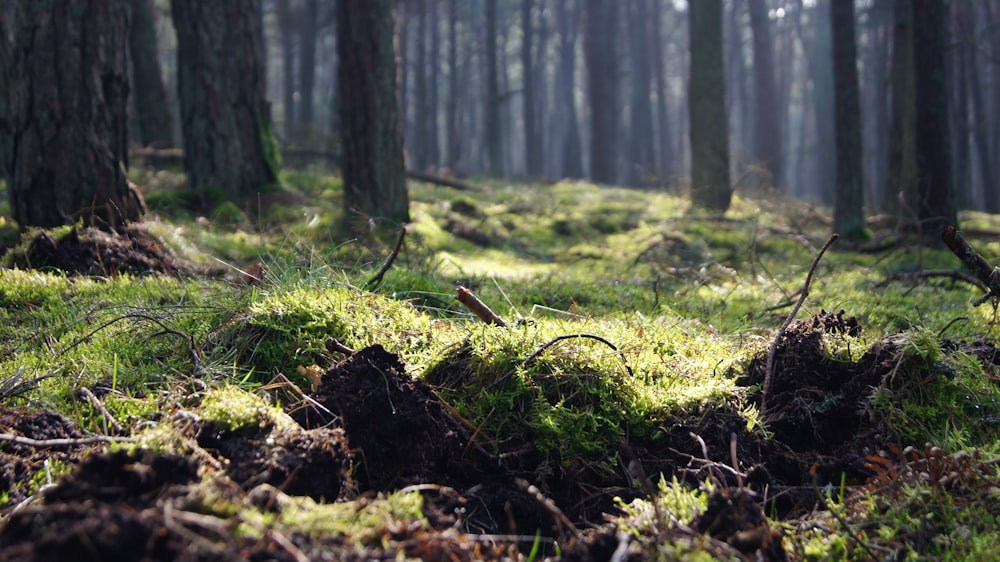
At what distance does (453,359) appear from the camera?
11.1 ft

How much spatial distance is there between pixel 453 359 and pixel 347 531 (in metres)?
1.40

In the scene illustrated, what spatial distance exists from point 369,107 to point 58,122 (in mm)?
3400

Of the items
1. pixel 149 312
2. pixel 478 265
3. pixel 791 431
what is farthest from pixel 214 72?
pixel 791 431

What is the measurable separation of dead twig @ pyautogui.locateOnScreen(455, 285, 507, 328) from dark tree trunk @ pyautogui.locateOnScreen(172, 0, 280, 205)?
20.0 feet

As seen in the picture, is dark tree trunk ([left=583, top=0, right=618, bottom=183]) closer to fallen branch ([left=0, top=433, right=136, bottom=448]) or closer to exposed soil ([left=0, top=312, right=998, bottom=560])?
exposed soil ([left=0, top=312, right=998, bottom=560])

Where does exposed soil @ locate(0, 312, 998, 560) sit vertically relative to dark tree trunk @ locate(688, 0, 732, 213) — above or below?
below

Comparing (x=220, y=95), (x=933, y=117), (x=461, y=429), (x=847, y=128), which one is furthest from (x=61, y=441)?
(x=847, y=128)

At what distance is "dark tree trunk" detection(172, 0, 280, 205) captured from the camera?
29.4ft

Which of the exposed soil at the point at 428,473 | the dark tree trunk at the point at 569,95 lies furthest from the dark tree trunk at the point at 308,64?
the exposed soil at the point at 428,473

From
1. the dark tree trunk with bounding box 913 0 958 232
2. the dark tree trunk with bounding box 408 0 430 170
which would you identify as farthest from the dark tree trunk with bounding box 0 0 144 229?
the dark tree trunk with bounding box 408 0 430 170

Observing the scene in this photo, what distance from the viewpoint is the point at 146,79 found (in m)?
13.4

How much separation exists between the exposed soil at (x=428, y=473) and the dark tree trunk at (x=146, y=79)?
1157 centimetres

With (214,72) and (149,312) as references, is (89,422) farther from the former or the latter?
(214,72)

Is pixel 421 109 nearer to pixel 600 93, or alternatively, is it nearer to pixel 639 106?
pixel 600 93
